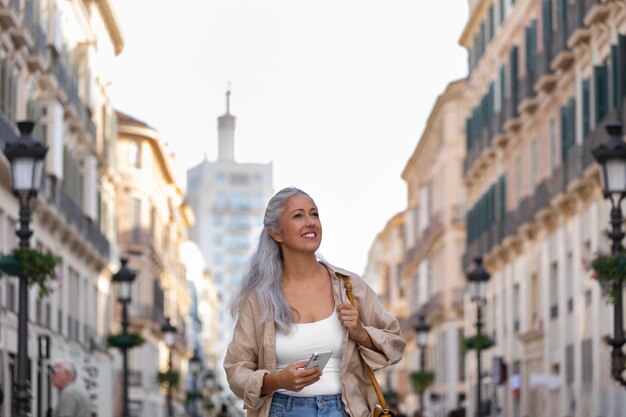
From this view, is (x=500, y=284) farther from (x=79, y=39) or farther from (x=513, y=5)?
(x=79, y=39)

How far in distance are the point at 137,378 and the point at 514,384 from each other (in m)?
33.3

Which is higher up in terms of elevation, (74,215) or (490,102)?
(490,102)

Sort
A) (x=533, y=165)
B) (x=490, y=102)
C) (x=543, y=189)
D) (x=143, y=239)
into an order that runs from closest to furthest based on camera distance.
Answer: (x=543, y=189)
(x=533, y=165)
(x=490, y=102)
(x=143, y=239)

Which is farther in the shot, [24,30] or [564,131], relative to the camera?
[564,131]

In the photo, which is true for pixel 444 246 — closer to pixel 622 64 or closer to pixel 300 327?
pixel 622 64

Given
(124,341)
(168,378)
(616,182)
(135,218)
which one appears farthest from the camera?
(135,218)

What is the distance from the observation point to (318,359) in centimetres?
697

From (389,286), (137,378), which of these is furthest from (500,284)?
(389,286)

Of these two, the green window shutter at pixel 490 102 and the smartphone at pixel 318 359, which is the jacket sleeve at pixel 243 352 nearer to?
the smartphone at pixel 318 359

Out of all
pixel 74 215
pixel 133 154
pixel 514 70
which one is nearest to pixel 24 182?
pixel 74 215

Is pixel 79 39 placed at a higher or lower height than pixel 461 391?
higher

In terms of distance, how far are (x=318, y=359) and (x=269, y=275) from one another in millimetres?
603

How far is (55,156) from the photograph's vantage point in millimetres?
46781

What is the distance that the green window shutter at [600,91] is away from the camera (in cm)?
3684
